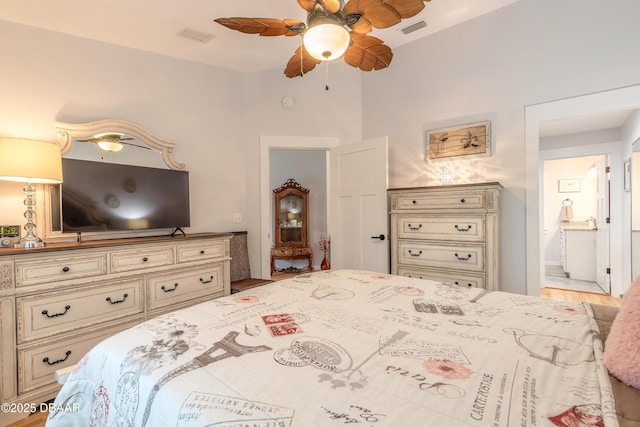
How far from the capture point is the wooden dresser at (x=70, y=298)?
1.89 m

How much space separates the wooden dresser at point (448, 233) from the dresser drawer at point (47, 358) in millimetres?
2520

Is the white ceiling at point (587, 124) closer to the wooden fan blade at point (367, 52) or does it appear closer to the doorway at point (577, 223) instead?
the doorway at point (577, 223)

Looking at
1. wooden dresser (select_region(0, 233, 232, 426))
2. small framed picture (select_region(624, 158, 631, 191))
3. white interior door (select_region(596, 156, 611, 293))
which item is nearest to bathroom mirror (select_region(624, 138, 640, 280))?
small framed picture (select_region(624, 158, 631, 191))

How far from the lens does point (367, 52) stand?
2.08 m

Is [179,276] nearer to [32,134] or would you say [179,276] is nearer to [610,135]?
[32,134]

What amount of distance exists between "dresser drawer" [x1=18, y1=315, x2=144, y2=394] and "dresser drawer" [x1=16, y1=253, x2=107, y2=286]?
1.39ft

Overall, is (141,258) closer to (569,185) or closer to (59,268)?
(59,268)

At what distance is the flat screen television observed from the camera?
2481mm

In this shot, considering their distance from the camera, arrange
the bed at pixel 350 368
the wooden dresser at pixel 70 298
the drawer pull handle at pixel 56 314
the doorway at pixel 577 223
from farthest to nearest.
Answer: the doorway at pixel 577 223
the drawer pull handle at pixel 56 314
the wooden dresser at pixel 70 298
the bed at pixel 350 368

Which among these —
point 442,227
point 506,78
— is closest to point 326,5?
point 442,227

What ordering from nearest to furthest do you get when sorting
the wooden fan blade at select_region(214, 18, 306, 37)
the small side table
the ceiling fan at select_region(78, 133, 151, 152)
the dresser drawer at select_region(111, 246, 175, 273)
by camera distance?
the wooden fan blade at select_region(214, 18, 306, 37) < the dresser drawer at select_region(111, 246, 175, 273) < the ceiling fan at select_region(78, 133, 151, 152) < the small side table

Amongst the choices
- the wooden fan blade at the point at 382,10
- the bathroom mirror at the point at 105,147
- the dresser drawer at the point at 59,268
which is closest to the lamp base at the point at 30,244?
the dresser drawer at the point at 59,268

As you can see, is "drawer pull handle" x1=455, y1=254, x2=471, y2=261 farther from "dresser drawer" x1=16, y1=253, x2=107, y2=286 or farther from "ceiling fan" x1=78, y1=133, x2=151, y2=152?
"ceiling fan" x1=78, y1=133, x2=151, y2=152

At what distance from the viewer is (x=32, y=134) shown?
248 cm
